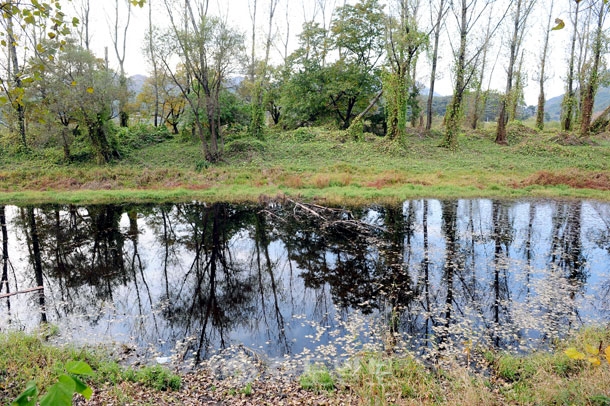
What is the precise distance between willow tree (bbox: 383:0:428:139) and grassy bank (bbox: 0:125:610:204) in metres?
2.10

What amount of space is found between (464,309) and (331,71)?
98.6 feet

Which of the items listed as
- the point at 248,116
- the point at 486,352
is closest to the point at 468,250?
the point at 486,352

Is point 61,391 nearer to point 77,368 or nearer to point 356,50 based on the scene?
point 77,368

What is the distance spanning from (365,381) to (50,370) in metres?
4.66

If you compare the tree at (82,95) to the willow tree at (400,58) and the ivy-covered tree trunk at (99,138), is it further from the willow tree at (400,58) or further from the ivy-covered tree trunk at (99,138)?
the willow tree at (400,58)

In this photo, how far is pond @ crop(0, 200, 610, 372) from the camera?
277 inches

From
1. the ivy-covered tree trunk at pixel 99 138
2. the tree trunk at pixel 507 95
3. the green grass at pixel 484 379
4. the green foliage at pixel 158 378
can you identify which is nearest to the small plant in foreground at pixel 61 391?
the green grass at pixel 484 379

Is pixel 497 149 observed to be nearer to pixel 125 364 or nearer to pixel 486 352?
pixel 486 352

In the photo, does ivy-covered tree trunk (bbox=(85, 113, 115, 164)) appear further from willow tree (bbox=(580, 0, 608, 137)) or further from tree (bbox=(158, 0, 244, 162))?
willow tree (bbox=(580, 0, 608, 137))

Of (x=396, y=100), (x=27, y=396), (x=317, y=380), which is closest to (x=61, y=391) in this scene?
(x=27, y=396)

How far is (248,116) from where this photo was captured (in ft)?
107

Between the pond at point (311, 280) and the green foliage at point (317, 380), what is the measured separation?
60 cm

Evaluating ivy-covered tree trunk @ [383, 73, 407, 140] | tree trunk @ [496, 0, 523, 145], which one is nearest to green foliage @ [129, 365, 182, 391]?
ivy-covered tree trunk @ [383, 73, 407, 140]

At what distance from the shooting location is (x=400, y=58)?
1136 inches
